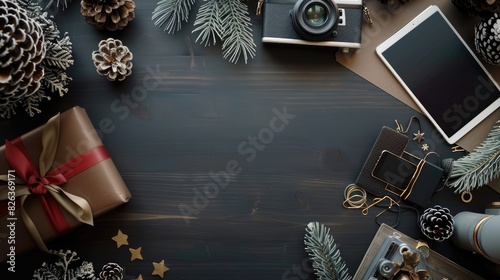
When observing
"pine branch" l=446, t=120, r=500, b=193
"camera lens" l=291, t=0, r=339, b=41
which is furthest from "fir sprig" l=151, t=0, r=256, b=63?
"pine branch" l=446, t=120, r=500, b=193

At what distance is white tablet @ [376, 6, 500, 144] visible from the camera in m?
1.02

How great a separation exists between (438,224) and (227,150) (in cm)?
45

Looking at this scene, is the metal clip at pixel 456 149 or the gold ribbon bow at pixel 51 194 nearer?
the gold ribbon bow at pixel 51 194

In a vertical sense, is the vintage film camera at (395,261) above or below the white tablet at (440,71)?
below

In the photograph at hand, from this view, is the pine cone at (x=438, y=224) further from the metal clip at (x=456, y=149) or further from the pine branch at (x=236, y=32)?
the pine branch at (x=236, y=32)

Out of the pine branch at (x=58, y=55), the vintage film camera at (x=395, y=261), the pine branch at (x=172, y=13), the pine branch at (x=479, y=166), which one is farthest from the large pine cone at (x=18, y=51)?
the pine branch at (x=479, y=166)

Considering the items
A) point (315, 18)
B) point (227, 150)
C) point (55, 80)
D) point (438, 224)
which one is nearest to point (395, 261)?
point (438, 224)

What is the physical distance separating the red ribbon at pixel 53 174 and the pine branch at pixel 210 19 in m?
0.30

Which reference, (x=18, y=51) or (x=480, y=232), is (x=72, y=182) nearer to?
(x=18, y=51)

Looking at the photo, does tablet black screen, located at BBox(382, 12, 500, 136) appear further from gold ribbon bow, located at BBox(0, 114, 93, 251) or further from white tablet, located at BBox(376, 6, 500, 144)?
gold ribbon bow, located at BBox(0, 114, 93, 251)

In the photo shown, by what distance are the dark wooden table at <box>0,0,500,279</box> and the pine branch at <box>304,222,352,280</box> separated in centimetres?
3

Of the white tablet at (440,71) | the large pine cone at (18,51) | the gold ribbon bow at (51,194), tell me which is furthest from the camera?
the white tablet at (440,71)

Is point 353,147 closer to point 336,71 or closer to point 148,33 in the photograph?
point 336,71

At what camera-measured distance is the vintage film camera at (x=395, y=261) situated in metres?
0.92
